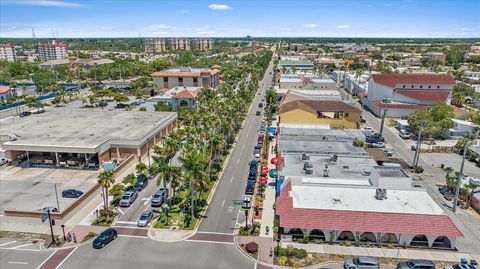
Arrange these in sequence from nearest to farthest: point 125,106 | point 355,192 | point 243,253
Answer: point 243,253 → point 355,192 → point 125,106

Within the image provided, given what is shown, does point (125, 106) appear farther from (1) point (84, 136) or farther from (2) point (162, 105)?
(1) point (84, 136)

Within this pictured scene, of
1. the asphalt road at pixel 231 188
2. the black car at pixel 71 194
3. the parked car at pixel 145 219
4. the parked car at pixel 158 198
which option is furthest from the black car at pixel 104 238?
the black car at pixel 71 194

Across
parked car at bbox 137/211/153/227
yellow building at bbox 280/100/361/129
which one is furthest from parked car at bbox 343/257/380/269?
yellow building at bbox 280/100/361/129

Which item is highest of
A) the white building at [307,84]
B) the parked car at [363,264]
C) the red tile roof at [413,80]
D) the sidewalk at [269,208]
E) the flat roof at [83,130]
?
the red tile roof at [413,80]

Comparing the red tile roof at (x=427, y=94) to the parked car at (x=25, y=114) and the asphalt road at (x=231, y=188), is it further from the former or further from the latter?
the parked car at (x=25, y=114)

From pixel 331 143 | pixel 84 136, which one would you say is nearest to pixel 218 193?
pixel 331 143

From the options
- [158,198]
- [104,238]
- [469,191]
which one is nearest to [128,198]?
[158,198]
